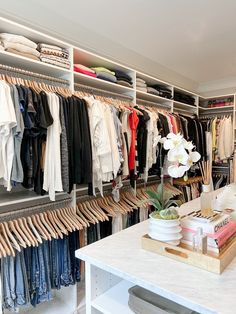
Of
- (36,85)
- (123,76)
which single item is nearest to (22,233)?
(36,85)

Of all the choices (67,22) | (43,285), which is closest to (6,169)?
(43,285)

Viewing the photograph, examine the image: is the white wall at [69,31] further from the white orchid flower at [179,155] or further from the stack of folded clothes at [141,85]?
the white orchid flower at [179,155]

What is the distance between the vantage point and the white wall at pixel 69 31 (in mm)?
2016

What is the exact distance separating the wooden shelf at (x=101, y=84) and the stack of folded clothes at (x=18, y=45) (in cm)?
41

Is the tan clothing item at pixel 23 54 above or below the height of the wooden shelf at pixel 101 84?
above

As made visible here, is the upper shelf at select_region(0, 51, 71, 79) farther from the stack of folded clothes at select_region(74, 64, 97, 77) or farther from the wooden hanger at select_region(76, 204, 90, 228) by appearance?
the wooden hanger at select_region(76, 204, 90, 228)

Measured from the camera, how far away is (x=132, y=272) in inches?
34.0

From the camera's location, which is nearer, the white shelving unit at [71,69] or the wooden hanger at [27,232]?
the white shelving unit at [71,69]

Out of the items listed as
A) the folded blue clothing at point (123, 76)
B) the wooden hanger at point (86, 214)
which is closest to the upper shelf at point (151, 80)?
the folded blue clothing at point (123, 76)

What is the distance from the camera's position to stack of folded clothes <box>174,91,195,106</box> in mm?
3621

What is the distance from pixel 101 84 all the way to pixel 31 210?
1427mm

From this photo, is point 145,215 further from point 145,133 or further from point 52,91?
point 52,91

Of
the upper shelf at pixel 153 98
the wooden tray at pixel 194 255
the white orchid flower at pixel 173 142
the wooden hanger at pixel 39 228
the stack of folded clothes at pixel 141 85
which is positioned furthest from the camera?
the upper shelf at pixel 153 98

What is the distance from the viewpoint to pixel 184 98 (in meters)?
3.77
